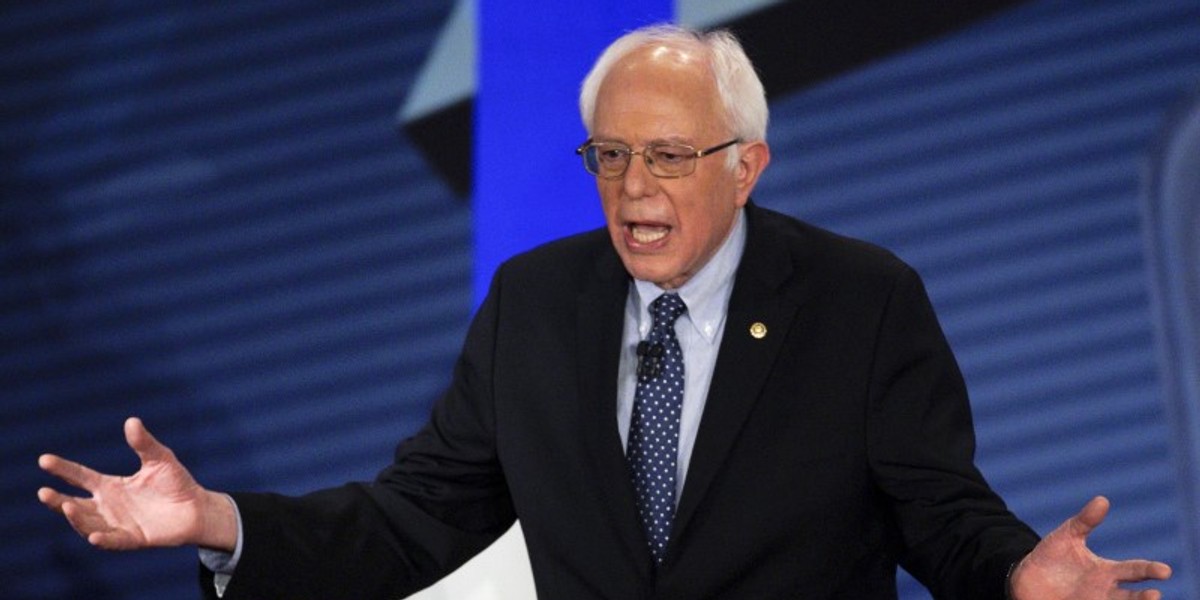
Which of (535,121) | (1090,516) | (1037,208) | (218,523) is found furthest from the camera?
(1037,208)

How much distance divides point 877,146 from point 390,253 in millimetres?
1053

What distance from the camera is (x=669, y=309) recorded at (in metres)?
2.21

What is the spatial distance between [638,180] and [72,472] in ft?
2.56

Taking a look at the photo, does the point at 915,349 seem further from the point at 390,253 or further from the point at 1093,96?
the point at 390,253

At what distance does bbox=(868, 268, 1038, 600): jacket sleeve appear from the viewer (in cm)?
199

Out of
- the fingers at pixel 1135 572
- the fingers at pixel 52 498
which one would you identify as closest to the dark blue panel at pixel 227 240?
the fingers at pixel 52 498

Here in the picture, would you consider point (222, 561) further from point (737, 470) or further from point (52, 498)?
point (737, 470)

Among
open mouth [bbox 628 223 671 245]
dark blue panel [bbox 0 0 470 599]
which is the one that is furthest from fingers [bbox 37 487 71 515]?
dark blue panel [bbox 0 0 470 599]

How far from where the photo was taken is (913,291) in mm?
2178

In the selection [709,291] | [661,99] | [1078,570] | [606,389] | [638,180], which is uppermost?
[661,99]

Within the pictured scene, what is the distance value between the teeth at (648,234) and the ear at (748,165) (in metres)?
0.14

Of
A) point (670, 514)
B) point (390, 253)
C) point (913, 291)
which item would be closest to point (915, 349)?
point (913, 291)

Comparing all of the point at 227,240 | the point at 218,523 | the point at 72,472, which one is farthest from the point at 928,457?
the point at 227,240

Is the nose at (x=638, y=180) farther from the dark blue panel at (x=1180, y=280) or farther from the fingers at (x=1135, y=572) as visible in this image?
the dark blue panel at (x=1180, y=280)
